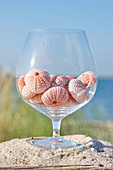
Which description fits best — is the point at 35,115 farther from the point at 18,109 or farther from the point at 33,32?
the point at 33,32

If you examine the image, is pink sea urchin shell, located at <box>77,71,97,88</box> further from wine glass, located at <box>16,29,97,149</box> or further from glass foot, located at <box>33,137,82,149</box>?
glass foot, located at <box>33,137,82,149</box>

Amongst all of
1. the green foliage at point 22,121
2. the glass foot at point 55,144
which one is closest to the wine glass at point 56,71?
the glass foot at point 55,144

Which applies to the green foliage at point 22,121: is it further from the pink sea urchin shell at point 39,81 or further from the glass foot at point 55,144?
the pink sea urchin shell at point 39,81

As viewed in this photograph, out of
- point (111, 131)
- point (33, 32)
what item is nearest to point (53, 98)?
point (33, 32)

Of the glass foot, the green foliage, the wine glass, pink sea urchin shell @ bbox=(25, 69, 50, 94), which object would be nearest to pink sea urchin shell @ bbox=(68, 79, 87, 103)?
the wine glass

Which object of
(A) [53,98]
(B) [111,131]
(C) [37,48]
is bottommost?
(B) [111,131]

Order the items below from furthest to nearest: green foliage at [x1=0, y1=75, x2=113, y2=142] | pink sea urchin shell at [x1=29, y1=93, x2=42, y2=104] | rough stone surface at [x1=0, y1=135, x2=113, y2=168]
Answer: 1. green foliage at [x1=0, y1=75, x2=113, y2=142]
2. pink sea urchin shell at [x1=29, y1=93, x2=42, y2=104]
3. rough stone surface at [x1=0, y1=135, x2=113, y2=168]
